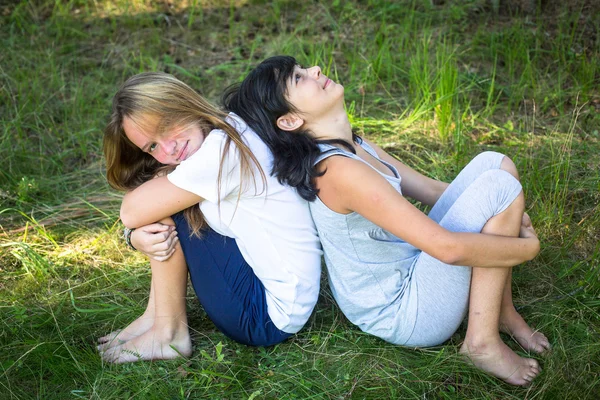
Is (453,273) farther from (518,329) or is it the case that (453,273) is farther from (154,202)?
(154,202)

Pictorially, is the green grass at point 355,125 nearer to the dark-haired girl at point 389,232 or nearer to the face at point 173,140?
the dark-haired girl at point 389,232

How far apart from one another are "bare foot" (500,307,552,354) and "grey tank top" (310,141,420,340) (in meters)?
0.40

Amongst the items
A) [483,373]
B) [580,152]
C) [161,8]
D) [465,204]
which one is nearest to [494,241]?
[465,204]

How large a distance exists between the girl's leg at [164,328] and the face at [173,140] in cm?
39

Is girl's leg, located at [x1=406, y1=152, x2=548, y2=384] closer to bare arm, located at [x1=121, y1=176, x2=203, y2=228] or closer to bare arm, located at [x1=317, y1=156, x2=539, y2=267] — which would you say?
bare arm, located at [x1=317, y1=156, x2=539, y2=267]

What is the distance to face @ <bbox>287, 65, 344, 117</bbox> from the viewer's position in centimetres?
214

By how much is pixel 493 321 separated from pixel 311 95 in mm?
945

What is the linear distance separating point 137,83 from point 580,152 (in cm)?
226

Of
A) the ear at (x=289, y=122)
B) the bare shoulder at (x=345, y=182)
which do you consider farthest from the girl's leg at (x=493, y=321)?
the ear at (x=289, y=122)

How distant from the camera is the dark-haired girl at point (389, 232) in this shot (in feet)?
6.56

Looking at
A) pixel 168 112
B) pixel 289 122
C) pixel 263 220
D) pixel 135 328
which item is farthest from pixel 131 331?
pixel 289 122

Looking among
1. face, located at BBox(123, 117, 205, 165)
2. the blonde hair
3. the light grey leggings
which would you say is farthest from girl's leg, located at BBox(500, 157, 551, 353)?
face, located at BBox(123, 117, 205, 165)

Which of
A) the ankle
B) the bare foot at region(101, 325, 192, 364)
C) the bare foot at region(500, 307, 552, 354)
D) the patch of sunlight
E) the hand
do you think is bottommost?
the bare foot at region(101, 325, 192, 364)

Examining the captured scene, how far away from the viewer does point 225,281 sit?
7.57 feet
